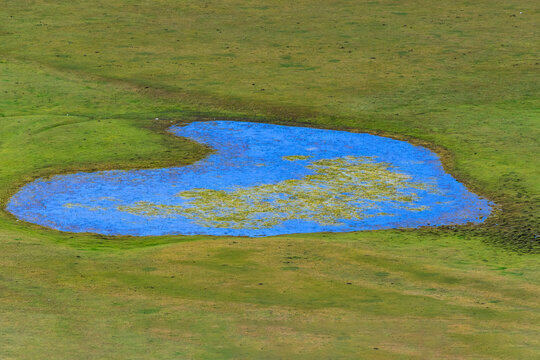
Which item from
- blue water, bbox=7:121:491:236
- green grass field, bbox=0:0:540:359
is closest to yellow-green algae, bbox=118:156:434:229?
blue water, bbox=7:121:491:236

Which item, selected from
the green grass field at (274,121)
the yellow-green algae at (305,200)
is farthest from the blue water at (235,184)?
the green grass field at (274,121)

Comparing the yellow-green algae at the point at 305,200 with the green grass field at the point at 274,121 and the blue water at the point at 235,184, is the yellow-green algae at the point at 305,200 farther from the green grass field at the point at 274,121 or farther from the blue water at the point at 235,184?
the green grass field at the point at 274,121

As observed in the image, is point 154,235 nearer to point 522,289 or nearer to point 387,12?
point 522,289

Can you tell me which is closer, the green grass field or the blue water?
the green grass field

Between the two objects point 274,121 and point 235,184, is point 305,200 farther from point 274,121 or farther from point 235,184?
point 274,121

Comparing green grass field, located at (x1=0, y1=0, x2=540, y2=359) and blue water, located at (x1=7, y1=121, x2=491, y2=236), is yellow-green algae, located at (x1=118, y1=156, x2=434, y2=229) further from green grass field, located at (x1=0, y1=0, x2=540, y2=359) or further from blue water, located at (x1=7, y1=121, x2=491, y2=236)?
green grass field, located at (x1=0, y1=0, x2=540, y2=359)
